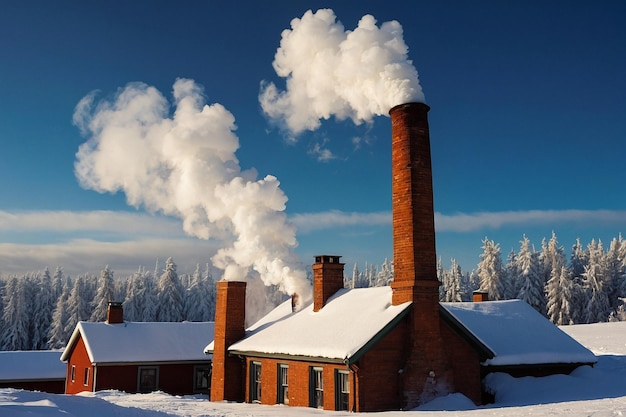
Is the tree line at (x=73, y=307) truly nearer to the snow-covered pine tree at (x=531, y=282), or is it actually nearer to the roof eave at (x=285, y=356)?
the snow-covered pine tree at (x=531, y=282)

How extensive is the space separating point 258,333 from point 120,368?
11.3 m

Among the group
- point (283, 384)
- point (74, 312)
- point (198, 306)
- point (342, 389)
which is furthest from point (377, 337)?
point (198, 306)

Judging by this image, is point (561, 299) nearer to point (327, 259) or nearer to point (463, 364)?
point (327, 259)

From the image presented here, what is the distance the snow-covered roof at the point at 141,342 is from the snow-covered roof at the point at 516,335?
53.3ft

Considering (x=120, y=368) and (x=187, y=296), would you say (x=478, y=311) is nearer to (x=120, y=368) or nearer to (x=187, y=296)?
(x=120, y=368)

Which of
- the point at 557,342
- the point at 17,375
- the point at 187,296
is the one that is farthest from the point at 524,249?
the point at 17,375

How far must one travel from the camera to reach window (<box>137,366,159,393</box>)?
32156 millimetres

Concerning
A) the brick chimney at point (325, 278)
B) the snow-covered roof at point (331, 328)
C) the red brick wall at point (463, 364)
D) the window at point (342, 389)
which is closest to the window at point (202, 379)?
the snow-covered roof at point (331, 328)

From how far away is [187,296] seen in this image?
92.0 metres

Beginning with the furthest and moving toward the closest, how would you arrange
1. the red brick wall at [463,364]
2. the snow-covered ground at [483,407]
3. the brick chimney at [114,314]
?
the brick chimney at [114,314]
the red brick wall at [463,364]
the snow-covered ground at [483,407]

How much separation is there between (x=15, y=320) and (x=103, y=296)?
46.0 ft

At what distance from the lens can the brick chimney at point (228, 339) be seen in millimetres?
24609

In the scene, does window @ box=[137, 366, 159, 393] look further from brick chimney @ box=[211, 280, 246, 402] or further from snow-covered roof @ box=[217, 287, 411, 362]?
snow-covered roof @ box=[217, 287, 411, 362]

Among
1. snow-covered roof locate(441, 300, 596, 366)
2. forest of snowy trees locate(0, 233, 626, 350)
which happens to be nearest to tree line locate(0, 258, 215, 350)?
forest of snowy trees locate(0, 233, 626, 350)
